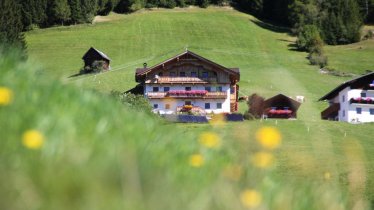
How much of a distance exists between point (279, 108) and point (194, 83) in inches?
399

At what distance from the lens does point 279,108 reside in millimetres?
59438

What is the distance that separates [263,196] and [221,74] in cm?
6224

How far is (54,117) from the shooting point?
3.16 m

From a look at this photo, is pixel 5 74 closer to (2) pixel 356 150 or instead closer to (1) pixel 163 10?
(2) pixel 356 150

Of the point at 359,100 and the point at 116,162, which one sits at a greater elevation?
the point at 116,162

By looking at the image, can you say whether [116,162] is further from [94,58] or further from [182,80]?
[94,58]

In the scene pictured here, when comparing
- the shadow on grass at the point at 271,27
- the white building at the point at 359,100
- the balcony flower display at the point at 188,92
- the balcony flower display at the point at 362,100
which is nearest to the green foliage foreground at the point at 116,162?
the balcony flower display at the point at 362,100

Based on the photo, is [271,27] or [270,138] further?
[271,27]

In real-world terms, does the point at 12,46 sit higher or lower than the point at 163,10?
higher

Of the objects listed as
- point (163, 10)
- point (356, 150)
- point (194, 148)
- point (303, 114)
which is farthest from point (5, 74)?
point (163, 10)

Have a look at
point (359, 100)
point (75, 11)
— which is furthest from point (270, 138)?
point (75, 11)

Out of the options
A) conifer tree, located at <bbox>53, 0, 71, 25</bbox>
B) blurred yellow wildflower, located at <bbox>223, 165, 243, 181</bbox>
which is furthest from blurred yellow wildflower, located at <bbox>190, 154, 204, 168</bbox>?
conifer tree, located at <bbox>53, 0, 71, 25</bbox>

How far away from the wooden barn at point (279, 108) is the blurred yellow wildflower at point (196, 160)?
176 ft

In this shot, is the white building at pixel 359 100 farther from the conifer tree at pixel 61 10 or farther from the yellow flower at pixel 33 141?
the conifer tree at pixel 61 10
